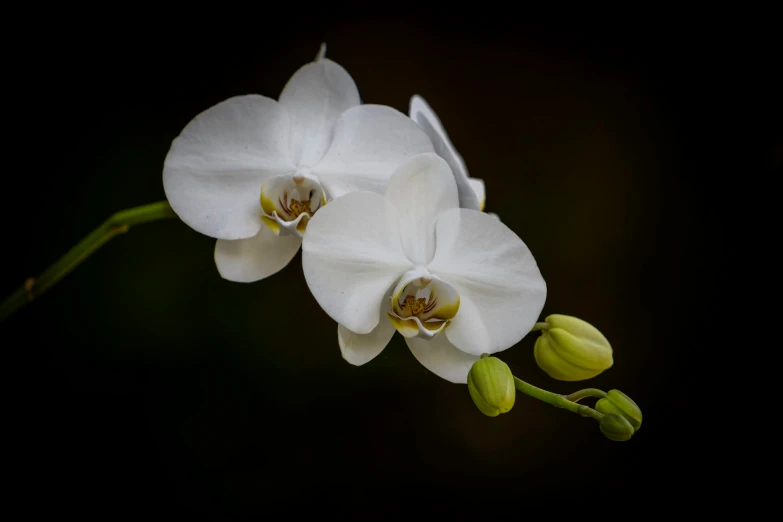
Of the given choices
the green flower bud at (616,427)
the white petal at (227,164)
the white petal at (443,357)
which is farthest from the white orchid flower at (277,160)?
the green flower bud at (616,427)

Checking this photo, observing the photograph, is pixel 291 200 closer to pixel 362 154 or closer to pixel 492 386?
pixel 362 154

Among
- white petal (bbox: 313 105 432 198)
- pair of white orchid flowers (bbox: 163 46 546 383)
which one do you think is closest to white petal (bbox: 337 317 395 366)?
pair of white orchid flowers (bbox: 163 46 546 383)

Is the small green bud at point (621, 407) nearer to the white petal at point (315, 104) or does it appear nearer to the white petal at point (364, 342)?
the white petal at point (364, 342)

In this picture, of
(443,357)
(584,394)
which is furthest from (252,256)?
(584,394)

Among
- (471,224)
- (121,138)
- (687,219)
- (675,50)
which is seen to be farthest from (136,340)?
(675,50)

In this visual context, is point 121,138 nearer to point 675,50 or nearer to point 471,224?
point 471,224

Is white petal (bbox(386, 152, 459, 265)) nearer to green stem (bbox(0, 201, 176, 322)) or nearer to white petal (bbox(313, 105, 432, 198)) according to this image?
white petal (bbox(313, 105, 432, 198))

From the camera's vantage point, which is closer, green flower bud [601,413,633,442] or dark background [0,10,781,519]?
green flower bud [601,413,633,442]
